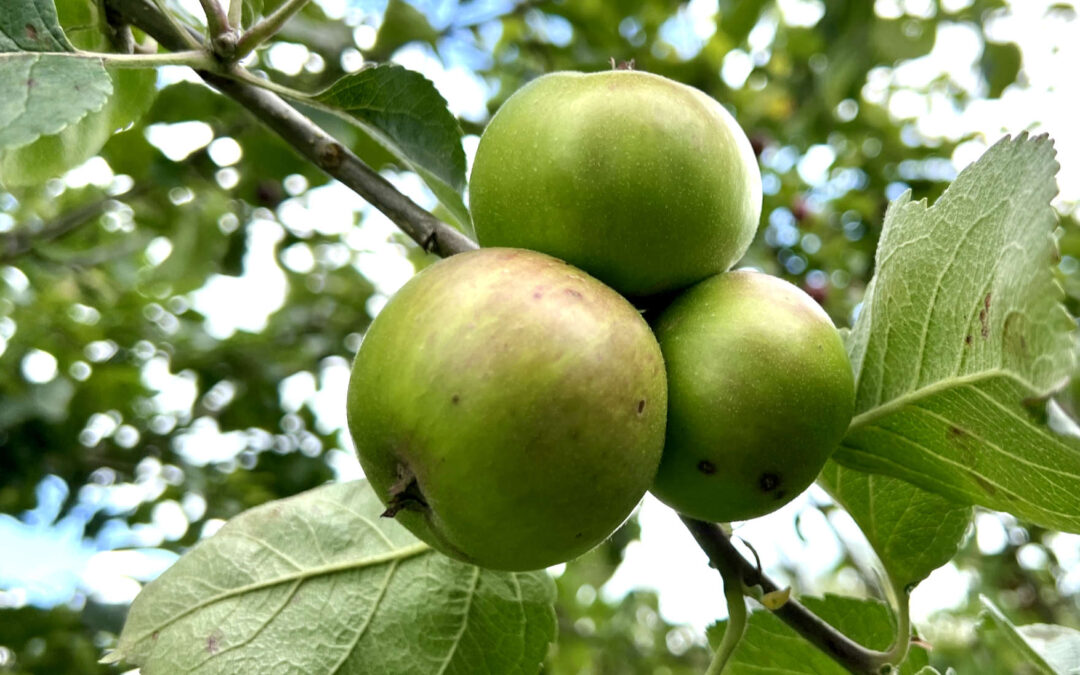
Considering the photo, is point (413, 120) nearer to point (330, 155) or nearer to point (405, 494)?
point (330, 155)

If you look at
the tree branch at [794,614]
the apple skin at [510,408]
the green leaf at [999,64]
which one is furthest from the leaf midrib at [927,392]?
the green leaf at [999,64]

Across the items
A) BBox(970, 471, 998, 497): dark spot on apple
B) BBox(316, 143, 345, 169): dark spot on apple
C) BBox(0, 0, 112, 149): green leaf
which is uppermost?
BBox(0, 0, 112, 149): green leaf

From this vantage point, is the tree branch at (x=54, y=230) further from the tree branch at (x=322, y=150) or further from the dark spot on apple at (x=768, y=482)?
the dark spot on apple at (x=768, y=482)

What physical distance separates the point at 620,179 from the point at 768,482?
0.38 metres

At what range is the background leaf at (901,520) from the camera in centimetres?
139

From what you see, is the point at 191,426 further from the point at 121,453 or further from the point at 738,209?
the point at 738,209

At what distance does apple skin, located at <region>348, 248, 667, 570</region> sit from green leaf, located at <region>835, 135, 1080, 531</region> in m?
0.36

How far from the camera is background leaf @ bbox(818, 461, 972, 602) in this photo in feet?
4.57

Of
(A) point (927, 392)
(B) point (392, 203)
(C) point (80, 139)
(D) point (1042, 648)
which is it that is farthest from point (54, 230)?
(D) point (1042, 648)

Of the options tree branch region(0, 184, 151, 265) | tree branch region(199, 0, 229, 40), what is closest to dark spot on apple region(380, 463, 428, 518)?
tree branch region(199, 0, 229, 40)

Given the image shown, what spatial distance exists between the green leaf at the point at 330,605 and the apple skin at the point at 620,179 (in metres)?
0.52

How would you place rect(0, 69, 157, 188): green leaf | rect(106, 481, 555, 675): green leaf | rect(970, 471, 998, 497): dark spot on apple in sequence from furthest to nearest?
rect(0, 69, 157, 188): green leaf, rect(106, 481, 555, 675): green leaf, rect(970, 471, 998, 497): dark spot on apple

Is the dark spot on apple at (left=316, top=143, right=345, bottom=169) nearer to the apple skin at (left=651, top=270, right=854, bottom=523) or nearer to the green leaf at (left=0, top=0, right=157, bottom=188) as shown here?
the green leaf at (left=0, top=0, right=157, bottom=188)

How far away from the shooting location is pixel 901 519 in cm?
142
